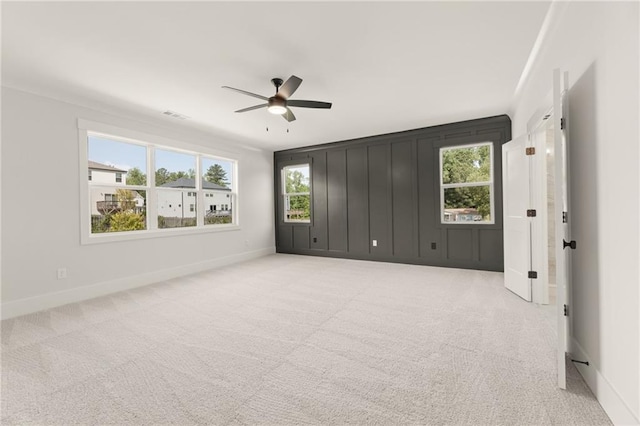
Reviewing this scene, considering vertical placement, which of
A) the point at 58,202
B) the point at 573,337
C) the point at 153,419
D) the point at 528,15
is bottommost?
the point at 153,419

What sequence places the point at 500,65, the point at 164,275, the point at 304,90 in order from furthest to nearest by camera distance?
the point at 164,275 → the point at 304,90 → the point at 500,65

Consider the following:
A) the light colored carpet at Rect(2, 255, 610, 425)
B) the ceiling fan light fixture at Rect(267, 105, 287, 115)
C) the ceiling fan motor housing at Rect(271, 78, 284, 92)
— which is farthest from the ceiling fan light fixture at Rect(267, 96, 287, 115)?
the light colored carpet at Rect(2, 255, 610, 425)

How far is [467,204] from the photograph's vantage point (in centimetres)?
514

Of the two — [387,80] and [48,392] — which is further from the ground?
[387,80]

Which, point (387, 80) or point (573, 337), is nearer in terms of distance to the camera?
point (573, 337)

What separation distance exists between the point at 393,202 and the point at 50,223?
5351 millimetres

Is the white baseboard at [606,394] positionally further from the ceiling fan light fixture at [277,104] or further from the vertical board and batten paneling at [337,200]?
the vertical board and batten paneling at [337,200]

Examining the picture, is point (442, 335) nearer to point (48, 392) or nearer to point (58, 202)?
point (48, 392)

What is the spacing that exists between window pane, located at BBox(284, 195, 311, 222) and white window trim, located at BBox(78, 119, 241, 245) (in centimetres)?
145

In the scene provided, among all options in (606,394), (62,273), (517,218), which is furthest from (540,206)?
(62,273)

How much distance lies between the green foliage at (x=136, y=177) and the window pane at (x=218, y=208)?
1182mm

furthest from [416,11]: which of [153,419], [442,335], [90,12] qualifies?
[153,419]

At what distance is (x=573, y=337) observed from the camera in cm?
209

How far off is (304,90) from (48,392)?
3.55 m
